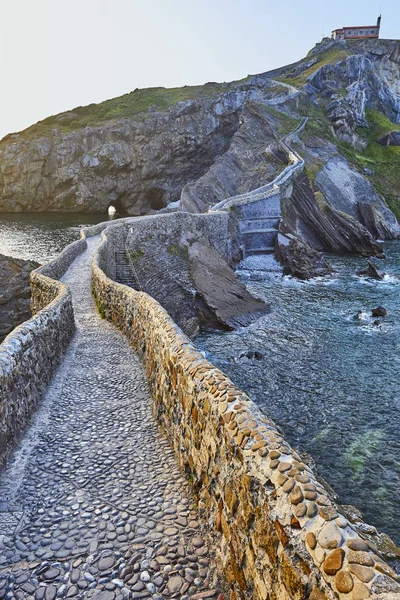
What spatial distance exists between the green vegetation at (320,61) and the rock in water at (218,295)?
8474cm

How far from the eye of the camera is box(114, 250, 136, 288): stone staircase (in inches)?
1195

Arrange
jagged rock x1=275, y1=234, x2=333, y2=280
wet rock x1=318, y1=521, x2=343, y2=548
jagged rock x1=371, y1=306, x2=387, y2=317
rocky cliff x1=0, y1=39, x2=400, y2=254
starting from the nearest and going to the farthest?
wet rock x1=318, y1=521, x2=343, y2=548 < jagged rock x1=371, y1=306, x2=387, y2=317 < jagged rock x1=275, y1=234, x2=333, y2=280 < rocky cliff x1=0, y1=39, x2=400, y2=254

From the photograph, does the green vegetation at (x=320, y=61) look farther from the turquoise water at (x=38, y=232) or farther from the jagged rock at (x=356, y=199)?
the turquoise water at (x=38, y=232)

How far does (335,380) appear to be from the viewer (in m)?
23.6

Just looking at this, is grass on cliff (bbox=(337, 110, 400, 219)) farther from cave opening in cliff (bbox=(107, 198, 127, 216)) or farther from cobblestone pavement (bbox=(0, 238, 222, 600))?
cobblestone pavement (bbox=(0, 238, 222, 600))

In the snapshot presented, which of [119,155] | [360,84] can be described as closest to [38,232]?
[119,155]

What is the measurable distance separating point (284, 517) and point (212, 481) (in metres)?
2.64

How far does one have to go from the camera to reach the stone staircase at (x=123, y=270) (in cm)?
3034

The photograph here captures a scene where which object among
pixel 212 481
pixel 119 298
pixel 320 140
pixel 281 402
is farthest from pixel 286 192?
pixel 212 481

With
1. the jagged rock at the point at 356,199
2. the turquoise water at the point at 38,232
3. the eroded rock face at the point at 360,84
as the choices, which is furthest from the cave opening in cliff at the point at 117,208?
the jagged rock at the point at 356,199

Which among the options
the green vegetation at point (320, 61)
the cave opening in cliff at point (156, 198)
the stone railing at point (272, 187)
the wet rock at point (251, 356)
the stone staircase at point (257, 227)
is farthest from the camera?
the cave opening in cliff at point (156, 198)

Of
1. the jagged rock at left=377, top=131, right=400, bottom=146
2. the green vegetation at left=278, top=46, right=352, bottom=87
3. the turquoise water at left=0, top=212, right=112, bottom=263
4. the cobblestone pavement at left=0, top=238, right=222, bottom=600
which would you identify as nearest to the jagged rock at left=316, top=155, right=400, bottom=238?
the jagged rock at left=377, top=131, right=400, bottom=146

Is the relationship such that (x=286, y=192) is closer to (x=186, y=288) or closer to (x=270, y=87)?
(x=186, y=288)

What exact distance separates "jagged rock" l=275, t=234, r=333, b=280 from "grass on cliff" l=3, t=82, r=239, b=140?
7985cm
